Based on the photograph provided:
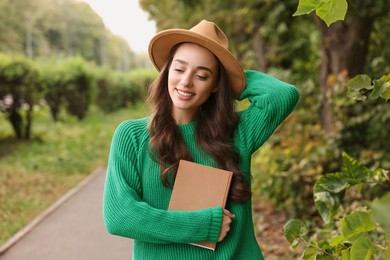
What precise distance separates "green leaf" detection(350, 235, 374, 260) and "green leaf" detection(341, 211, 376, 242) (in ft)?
0.07

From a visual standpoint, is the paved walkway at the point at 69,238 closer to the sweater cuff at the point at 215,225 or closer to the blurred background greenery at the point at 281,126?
the blurred background greenery at the point at 281,126

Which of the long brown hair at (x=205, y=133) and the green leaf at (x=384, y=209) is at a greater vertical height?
the green leaf at (x=384, y=209)

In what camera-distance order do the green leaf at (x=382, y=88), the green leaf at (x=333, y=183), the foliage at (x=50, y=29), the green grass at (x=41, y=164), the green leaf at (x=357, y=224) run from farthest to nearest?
the foliage at (x=50, y=29)
the green grass at (x=41, y=164)
the green leaf at (x=333, y=183)
the green leaf at (x=382, y=88)
the green leaf at (x=357, y=224)

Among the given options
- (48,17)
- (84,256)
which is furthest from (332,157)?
(48,17)

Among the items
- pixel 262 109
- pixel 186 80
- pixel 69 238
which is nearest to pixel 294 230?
pixel 262 109

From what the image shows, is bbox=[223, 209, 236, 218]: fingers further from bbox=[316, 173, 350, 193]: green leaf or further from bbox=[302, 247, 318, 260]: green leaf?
bbox=[316, 173, 350, 193]: green leaf

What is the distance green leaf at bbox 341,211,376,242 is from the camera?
1.13m

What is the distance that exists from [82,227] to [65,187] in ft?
6.34

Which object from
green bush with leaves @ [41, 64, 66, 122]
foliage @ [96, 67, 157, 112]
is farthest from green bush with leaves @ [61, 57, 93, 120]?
foliage @ [96, 67, 157, 112]

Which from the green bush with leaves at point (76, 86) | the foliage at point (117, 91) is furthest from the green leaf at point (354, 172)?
the foliage at point (117, 91)

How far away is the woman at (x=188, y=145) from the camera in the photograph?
5.64ft

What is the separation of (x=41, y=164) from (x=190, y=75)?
7.13 meters

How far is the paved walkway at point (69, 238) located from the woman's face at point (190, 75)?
295 centimetres

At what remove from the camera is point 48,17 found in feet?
223
